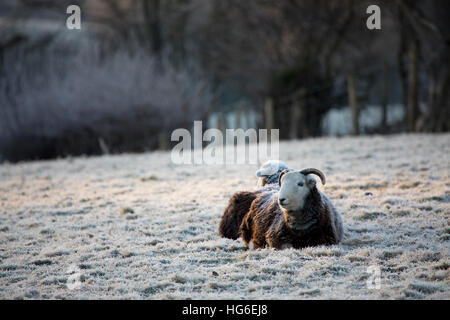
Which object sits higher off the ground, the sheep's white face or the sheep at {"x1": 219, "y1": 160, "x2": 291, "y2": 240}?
the sheep's white face

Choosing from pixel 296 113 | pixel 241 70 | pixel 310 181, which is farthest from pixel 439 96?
pixel 241 70

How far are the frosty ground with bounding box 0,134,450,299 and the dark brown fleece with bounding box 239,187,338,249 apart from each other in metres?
0.17

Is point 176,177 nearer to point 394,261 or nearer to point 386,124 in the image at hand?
point 394,261

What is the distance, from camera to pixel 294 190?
5227 mm

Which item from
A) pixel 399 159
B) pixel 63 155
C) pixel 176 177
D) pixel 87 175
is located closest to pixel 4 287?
pixel 176 177

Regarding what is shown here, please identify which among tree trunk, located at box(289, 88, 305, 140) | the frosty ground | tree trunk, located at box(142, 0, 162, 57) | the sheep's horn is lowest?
the frosty ground

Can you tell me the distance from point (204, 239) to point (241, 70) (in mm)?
21592

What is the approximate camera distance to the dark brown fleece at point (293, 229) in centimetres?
544

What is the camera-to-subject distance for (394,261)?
16.5ft

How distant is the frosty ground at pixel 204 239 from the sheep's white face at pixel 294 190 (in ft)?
1.64

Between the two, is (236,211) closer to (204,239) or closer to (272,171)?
(204,239)

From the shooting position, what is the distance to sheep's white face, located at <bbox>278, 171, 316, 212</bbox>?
517 centimetres

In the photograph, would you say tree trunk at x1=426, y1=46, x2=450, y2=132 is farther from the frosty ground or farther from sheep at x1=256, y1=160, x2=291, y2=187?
sheep at x1=256, y1=160, x2=291, y2=187

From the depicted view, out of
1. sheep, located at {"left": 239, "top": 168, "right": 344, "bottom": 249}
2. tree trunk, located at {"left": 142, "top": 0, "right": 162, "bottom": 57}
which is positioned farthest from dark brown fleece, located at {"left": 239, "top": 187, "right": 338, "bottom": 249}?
tree trunk, located at {"left": 142, "top": 0, "right": 162, "bottom": 57}
